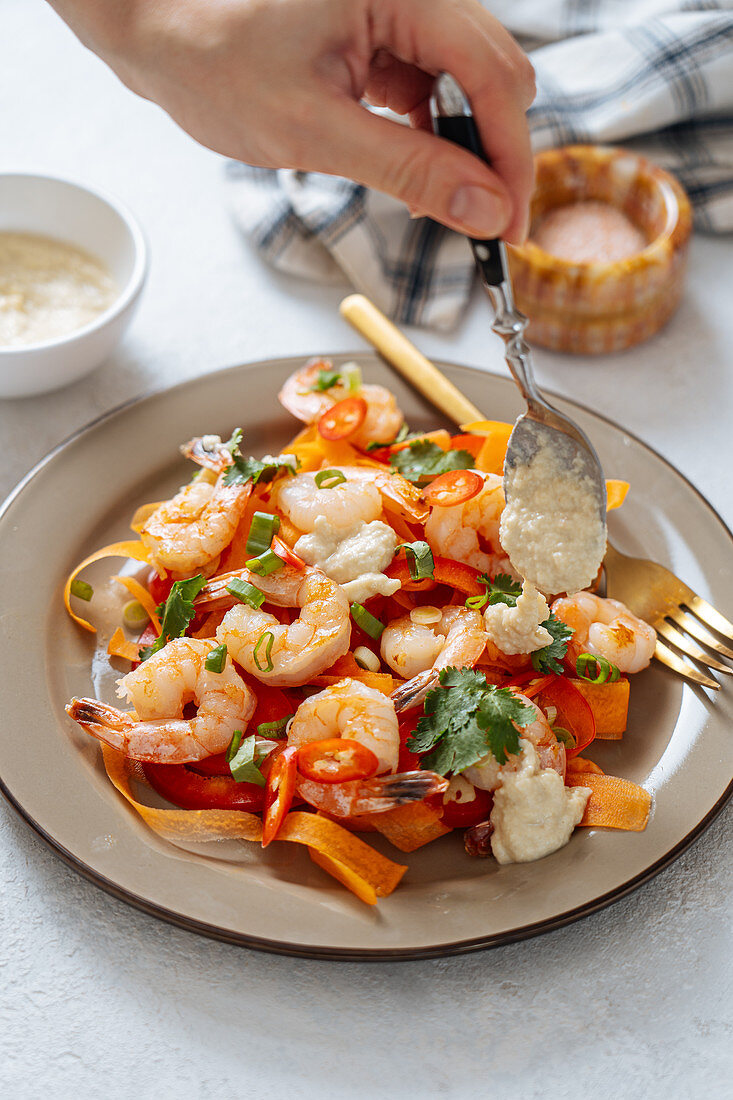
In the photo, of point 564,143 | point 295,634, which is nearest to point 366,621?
point 295,634

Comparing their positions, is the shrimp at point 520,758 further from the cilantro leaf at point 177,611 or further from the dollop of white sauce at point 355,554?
the cilantro leaf at point 177,611

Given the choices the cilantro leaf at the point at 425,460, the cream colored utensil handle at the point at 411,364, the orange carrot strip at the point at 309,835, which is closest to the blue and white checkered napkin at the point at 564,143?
the cream colored utensil handle at the point at 411,364

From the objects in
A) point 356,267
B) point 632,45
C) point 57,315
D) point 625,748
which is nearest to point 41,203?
point 57,315

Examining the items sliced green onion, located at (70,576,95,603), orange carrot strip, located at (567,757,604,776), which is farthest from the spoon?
sliced green onion, located at (70,576,95,603)

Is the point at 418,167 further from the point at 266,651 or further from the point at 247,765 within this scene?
the point at 247,765

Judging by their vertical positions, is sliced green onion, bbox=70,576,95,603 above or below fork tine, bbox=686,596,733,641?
below

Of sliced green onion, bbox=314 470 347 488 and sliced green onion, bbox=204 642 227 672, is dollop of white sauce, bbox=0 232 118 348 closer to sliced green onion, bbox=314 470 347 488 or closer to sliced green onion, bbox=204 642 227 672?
sliced green onion, bbox=314 470 347 488
